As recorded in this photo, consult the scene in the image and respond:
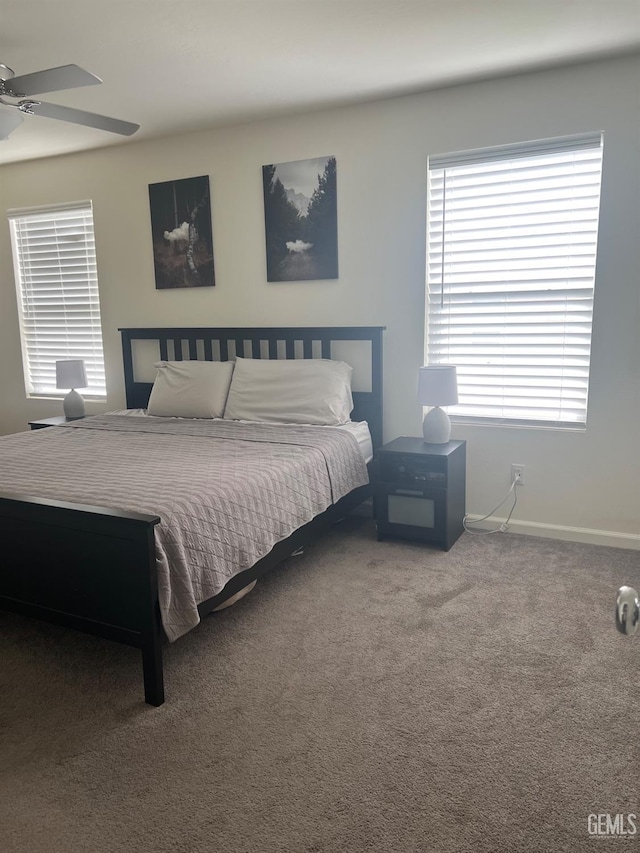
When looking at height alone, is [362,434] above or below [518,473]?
above

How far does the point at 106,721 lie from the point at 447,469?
2.03 metres

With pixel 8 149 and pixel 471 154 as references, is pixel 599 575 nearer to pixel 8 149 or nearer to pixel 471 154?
pixel 471 154

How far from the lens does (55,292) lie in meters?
5.08

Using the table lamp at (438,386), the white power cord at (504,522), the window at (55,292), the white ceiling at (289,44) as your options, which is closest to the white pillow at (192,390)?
the window at (55,292)

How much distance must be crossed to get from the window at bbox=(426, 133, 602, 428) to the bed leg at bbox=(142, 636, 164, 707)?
231 centimetres

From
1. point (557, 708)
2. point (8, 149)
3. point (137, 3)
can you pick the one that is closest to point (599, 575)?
point (557, 708)

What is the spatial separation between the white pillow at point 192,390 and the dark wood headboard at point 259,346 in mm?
213

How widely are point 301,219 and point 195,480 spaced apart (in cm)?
213

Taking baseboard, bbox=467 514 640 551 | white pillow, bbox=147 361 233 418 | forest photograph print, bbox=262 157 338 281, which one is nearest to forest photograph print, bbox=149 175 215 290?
forest photograph print, bbox=262 157 338 281

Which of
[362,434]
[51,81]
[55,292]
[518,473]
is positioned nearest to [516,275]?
[518,473]

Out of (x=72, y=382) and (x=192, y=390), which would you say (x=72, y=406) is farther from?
(x=192, y=390)

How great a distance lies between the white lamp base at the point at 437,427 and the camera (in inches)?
139

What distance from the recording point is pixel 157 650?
2.06 meters

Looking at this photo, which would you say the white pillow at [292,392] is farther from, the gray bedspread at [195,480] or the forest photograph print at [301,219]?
the forest photograph print at [301,219]
